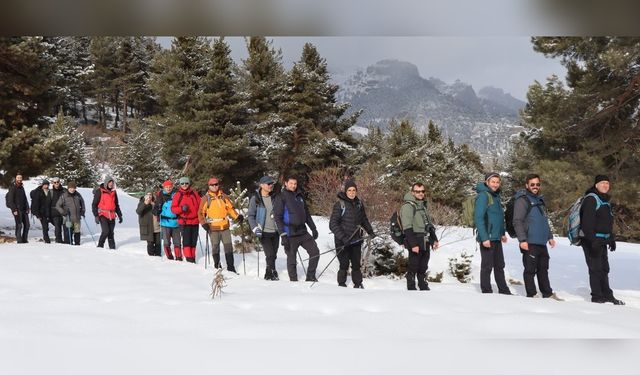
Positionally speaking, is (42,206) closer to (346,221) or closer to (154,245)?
(154,245)

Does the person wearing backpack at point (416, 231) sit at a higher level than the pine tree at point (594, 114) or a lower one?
lower

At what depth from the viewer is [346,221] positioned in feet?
23.0

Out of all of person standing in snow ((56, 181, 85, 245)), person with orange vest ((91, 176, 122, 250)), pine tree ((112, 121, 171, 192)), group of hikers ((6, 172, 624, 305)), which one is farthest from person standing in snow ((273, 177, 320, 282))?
pine tree ((112, 121, 171, 192))

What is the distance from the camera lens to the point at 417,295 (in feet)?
16.5

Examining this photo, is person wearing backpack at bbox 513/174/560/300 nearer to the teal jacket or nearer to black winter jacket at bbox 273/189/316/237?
the teal jacket

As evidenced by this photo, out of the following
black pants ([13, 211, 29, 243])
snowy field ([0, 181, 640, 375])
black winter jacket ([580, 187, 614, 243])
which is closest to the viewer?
snowy field ([0, 181, 640, 375])

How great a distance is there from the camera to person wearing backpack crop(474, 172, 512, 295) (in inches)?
254

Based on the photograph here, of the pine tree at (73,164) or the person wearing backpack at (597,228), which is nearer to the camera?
the person wearing backpack at (597,228)

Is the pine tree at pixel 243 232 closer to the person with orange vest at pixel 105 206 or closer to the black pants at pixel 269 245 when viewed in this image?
the person with orange vest at pixel 105 206

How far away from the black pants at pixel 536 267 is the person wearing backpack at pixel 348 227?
2126 mm

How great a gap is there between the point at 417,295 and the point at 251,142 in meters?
24.1

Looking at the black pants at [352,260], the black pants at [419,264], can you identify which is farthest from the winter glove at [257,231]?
the black pants at [419,264]

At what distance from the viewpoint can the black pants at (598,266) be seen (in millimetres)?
6143

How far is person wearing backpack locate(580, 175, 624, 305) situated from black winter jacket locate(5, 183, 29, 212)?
35.6 feet
